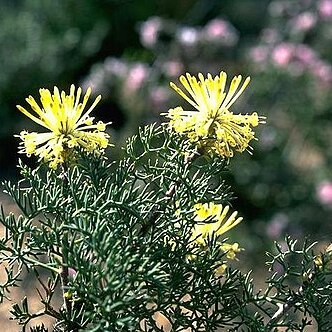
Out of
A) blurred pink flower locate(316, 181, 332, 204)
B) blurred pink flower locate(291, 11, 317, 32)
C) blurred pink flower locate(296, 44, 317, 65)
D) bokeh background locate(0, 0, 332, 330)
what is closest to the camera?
blurred pink flower locate(316, 181, 332, 204)

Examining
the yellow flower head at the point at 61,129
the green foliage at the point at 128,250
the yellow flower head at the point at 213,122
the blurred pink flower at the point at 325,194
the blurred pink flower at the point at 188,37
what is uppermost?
the blurred pink flower at the point at 188,37

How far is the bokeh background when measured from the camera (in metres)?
3.49

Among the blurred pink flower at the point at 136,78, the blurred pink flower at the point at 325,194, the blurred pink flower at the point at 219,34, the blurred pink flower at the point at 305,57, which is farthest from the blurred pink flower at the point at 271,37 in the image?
the blurred pink flower at the point at 325,194

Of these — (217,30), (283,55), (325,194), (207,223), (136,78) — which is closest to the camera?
(207,223)

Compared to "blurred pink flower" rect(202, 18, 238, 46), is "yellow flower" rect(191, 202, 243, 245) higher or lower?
lower

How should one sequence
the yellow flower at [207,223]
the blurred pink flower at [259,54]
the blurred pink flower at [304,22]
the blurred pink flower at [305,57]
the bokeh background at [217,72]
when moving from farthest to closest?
the blurred pink flower at [304,22], the blurred pink flower at [259,54], the blurred pink flower at [305,57], the bokeh background at [217,72], the yellow flower at [207,223]

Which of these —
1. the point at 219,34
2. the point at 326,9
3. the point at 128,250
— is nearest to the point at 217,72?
the point at 219,34

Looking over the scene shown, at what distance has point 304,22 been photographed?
3898 millimetres

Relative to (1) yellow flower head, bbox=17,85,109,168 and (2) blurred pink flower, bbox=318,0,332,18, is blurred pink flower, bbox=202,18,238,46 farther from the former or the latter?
(1) yellow flower head, bbox=17,85,109,168

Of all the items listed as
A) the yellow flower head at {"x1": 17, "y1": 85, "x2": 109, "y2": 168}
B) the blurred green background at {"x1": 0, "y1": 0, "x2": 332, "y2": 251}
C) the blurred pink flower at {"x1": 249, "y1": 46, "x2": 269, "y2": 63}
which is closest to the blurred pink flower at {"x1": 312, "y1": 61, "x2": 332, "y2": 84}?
the blurred green background at {"x1": 0, "y1": 0, "x2": 332, "y2": 251}

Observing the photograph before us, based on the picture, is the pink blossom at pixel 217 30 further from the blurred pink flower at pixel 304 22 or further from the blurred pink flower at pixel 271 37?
the blurred pink flower at pixel 304 22

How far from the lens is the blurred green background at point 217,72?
3.50 m

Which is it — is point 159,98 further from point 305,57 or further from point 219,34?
point 305,57

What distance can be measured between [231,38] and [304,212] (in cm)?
90
